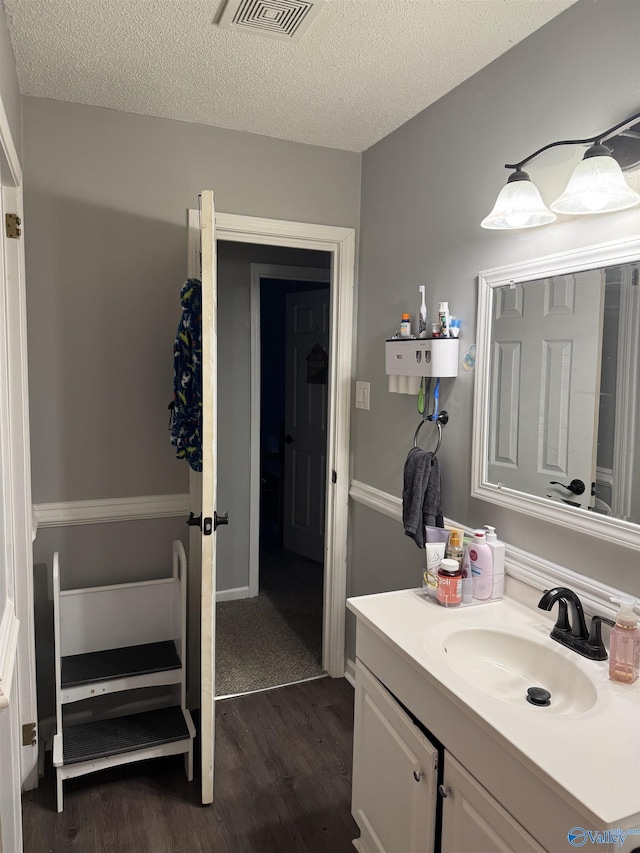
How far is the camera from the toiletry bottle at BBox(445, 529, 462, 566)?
188 cm

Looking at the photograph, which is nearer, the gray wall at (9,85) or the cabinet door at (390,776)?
the cabinet door at (390,776)

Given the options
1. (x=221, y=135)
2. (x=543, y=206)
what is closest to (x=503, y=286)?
(x=543, y=206)

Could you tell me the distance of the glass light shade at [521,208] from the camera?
164 cm

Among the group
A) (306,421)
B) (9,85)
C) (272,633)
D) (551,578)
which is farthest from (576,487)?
(306,421)

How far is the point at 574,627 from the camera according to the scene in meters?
1.52

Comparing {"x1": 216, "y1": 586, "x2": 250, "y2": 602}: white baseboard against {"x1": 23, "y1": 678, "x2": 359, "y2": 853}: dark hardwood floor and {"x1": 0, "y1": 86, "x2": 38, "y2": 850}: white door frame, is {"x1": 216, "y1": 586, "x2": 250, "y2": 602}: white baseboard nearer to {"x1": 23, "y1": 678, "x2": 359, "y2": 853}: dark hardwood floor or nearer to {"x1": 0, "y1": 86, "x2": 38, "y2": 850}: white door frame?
{"x1": 23, "y1": 678, "x2": 359, "y2": 853}: dark hardwood floor

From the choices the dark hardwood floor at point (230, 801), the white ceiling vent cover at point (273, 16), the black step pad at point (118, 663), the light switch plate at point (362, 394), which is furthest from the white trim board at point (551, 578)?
the white ceiling vent cover at point (273, 16)

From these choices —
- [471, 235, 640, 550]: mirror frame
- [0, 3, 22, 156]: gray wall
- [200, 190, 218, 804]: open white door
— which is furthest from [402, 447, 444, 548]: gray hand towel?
[0, 3, 22, 156]: gray wall

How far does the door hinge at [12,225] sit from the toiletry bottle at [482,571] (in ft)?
5.82

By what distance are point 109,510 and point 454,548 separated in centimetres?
137

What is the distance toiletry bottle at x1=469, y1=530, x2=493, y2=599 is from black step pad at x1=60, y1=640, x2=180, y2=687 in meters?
1.21

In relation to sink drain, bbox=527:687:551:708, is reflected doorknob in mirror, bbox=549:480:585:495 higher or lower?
higher

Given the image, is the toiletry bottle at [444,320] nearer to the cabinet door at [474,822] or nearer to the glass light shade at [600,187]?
the glass light shade at [600,187]

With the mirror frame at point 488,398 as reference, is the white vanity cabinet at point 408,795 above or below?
below
